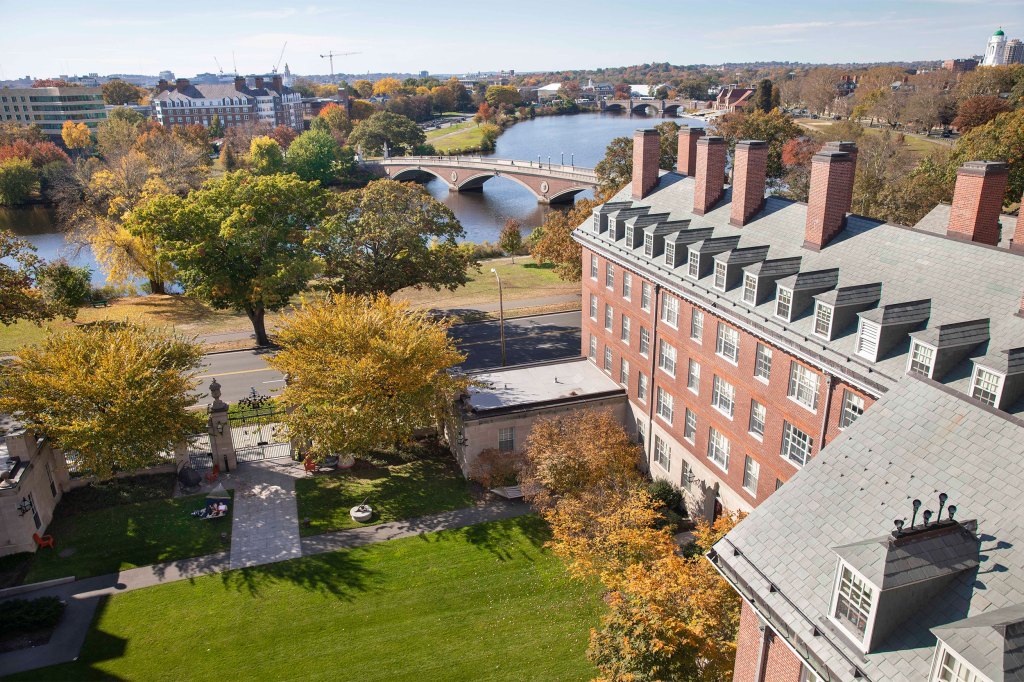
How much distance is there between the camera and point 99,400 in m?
31.8

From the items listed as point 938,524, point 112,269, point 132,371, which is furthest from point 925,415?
point 112,269

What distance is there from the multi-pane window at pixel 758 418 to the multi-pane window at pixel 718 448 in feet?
6.81

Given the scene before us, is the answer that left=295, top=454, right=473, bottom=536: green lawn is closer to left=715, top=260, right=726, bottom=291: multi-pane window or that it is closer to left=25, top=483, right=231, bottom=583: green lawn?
left=25, top=483, right=231, bottom=583: green lawn

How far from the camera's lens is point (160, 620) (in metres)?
27.1

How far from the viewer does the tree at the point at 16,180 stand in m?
118

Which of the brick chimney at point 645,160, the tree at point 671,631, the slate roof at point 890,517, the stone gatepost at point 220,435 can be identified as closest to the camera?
the slate roof at point 890,517

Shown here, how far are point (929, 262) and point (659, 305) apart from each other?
13.0 meters

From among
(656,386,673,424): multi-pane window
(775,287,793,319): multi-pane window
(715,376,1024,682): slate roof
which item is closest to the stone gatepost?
(656,386,673,424): multi-pane window

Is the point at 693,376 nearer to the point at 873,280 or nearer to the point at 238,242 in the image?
the point at 873,280

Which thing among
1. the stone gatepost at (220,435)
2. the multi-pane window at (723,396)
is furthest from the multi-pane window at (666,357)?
the stone gatepost at (220,435)

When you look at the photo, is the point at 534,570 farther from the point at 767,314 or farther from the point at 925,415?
the point at 925,415

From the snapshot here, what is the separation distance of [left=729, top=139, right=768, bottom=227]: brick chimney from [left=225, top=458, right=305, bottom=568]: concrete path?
2583 centimetres

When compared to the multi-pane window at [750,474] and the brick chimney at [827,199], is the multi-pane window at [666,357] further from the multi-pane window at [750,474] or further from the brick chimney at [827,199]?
the brick chimney at [827,199]

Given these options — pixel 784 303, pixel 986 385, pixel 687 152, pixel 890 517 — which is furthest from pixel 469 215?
pixel 890 517
